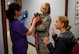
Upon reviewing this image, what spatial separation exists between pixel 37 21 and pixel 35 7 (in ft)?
1.96

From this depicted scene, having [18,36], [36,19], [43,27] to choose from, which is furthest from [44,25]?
[18,36]

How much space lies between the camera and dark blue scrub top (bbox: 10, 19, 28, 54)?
161 cm

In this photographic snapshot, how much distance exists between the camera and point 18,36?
1.66 m

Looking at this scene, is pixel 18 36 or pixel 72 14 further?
pixel 72 14

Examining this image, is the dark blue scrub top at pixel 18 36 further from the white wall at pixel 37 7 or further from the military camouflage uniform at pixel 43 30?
the white wall at pixel 37 7

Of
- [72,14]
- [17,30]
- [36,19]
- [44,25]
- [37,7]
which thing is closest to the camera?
[17,30]

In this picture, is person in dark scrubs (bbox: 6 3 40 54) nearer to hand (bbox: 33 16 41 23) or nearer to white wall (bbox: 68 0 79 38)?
hand (bbox: 33 16 41 23)

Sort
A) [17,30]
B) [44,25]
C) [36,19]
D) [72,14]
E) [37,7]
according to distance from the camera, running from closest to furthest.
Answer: [17,30] → [36,19] → [44,25] → [37,7] → [72,14]

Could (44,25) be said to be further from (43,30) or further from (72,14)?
(72,14)

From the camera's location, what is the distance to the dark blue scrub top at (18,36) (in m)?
1.61

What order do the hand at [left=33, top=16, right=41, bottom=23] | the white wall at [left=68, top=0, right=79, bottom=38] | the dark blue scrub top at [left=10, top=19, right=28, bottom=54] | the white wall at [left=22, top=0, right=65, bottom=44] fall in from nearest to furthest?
the dark blue scrub top at [left=10, top=19, right=28, bottom=54] < the hand at [left=33, top=16, right=41, bottom=23] < the white wall at [left=22, top=0, right=65, bottom=44] < the white wall at [left=68, top=0, right=79, bottom=38]

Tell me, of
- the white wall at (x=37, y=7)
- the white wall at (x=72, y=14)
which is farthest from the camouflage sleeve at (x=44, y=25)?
the white wall at (x=72, y=14)

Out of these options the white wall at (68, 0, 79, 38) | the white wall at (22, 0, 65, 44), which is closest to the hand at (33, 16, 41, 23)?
the white wall at (22, 0, 65, 44)

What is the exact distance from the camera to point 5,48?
6.99 feet
